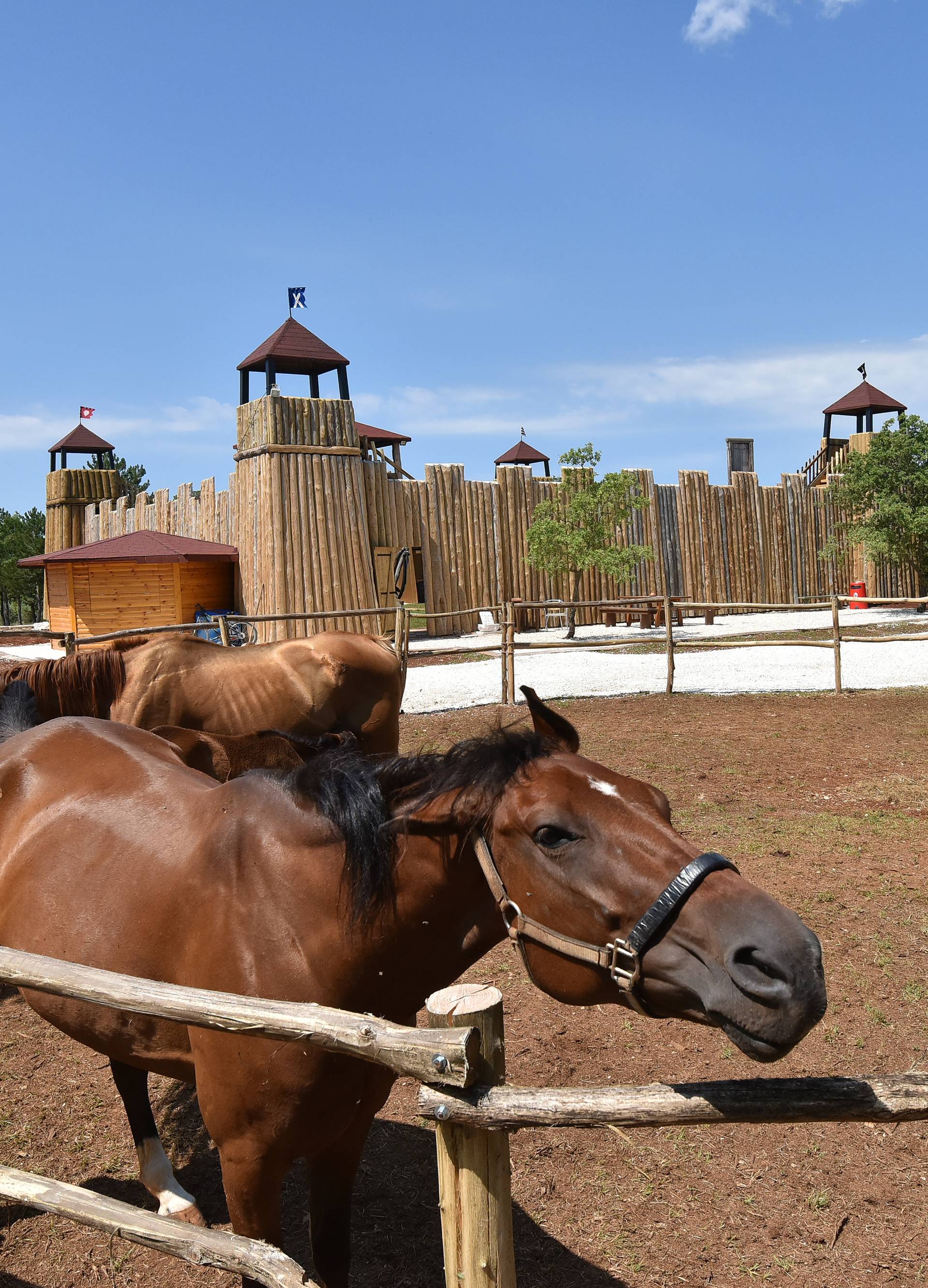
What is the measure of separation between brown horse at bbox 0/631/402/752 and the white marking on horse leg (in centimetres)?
312

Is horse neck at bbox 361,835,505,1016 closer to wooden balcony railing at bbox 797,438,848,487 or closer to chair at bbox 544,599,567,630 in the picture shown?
chair at bbox 544,599,567,630

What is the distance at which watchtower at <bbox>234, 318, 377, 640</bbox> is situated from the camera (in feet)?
62.0

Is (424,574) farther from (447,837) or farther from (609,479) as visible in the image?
(447,837)

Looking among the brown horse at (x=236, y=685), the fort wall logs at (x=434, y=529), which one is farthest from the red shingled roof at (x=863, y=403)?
the brown horse at (x=236, y=685)

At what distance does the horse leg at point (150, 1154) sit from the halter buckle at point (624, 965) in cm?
215

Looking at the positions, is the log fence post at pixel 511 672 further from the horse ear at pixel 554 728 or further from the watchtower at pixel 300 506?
the horse ear at pixel 554 728

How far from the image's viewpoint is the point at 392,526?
21.3 metres

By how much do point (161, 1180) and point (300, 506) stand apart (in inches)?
668

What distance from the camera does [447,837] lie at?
199 cm

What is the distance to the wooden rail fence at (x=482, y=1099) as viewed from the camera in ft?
5.35

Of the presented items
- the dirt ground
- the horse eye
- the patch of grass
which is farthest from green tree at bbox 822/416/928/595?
the horse eye

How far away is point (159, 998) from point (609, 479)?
20.6m

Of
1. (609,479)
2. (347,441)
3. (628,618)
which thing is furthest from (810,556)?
(347,441)

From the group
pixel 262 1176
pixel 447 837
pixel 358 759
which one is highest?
pixel 358 759
